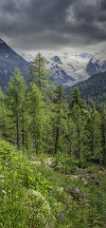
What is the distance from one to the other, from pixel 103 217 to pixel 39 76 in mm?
35942

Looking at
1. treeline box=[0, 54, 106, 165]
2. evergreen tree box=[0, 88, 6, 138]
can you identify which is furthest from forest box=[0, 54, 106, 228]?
evergreen tree box=[0, 88, 6, 138]

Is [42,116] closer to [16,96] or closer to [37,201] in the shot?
[16,96]

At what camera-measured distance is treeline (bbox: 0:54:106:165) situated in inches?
1793

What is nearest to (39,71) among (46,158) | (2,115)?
(2,115)

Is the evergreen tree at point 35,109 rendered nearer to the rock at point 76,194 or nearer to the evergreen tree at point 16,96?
the evergreen tree at point 16,96

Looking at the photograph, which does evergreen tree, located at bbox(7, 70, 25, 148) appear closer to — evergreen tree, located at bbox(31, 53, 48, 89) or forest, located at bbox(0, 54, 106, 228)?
forest, located at bbox(0, 54, 106, 228)

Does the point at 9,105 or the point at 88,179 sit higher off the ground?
the point at 9,105

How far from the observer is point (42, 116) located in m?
45.8

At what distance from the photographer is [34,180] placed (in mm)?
9352

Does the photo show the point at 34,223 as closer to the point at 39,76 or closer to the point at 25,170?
the point at 25,170

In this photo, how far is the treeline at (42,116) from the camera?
45531mm

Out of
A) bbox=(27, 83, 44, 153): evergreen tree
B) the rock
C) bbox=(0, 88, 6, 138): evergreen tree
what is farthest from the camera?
bbox=(0, 88, 6, 138): evergreen tree

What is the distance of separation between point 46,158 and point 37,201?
22.2 meters

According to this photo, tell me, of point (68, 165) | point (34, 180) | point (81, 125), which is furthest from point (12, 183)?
point (81, 125)
